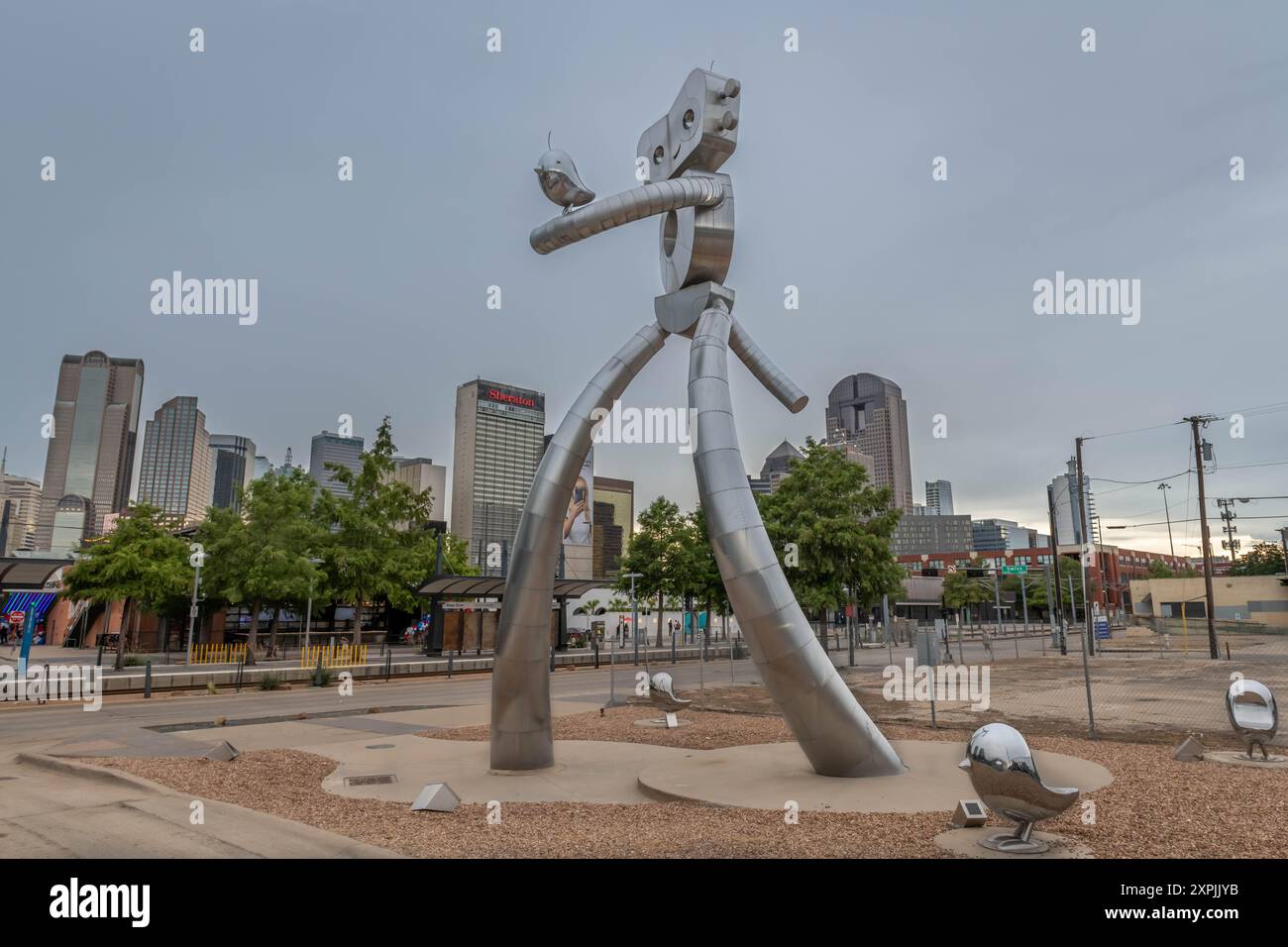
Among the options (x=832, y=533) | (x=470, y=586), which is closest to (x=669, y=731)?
(x=832, y=533)

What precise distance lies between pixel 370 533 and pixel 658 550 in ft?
57.0

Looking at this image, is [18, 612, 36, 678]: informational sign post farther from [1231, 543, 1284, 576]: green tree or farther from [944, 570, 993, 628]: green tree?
[1231, 543, 1284, 576]: green tree

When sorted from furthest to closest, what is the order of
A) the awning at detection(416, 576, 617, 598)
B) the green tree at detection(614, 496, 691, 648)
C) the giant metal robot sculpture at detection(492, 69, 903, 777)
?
the green tree at detection(614, 496, 691, 648) < the awning at detection(416, 576, 617, 598) < the giant metal robot sculpture at detection(492, 69, 903, 777)

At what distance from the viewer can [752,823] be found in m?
7.84

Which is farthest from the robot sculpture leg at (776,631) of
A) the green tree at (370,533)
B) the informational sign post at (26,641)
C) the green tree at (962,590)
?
the green tree at (962,590)

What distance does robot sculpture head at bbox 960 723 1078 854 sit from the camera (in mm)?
6617

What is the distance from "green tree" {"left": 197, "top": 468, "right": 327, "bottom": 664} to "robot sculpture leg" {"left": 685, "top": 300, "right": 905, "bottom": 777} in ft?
97.6

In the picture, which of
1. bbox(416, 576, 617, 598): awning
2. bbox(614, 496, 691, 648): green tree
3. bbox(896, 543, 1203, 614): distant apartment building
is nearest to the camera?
bbox(416, 576, 617, 598): awning

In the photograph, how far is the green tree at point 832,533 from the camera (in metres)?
34.8

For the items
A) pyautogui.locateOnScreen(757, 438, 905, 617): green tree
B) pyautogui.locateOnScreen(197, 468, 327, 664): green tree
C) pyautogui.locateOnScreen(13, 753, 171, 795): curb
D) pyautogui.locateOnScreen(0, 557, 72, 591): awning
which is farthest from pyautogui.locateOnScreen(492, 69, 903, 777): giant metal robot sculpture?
pyautogui.locateOnScreen(0, 557, 72, 591): awning

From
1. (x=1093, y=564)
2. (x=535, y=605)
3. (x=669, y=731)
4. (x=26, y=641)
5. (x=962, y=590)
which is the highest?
(x=1093, y=564)

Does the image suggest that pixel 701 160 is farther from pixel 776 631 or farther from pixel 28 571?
pixel 28 571
